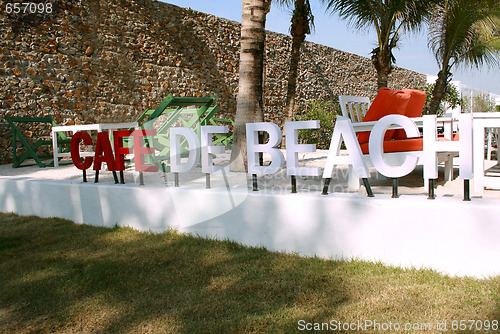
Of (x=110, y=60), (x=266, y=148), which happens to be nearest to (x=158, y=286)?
(x=266, y=148)

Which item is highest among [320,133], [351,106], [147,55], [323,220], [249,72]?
[147,55]

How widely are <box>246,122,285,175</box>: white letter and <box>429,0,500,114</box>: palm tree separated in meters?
7.52

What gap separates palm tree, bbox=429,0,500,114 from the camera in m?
8.69

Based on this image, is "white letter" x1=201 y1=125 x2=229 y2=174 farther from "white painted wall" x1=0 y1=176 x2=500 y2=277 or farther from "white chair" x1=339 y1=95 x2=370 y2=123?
"white chair" x1=339 y1=95 x2=370 y2=123

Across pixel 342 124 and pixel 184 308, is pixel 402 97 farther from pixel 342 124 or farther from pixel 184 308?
pixel 184 308

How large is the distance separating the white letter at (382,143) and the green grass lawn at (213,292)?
608 mm

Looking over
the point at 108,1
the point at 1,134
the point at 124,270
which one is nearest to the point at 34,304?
the point at 124,270

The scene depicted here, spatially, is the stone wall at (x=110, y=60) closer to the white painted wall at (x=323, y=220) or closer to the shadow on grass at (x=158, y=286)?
the white painted wall at (x=323, y=220)

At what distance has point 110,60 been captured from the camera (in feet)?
29.5

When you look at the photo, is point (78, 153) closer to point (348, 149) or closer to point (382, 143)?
point (348, 149)

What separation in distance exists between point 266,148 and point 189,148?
688mm

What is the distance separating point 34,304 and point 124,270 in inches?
22.2

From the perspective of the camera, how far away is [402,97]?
3574 mm

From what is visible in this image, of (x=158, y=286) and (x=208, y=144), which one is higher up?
(x=208, y=144)
